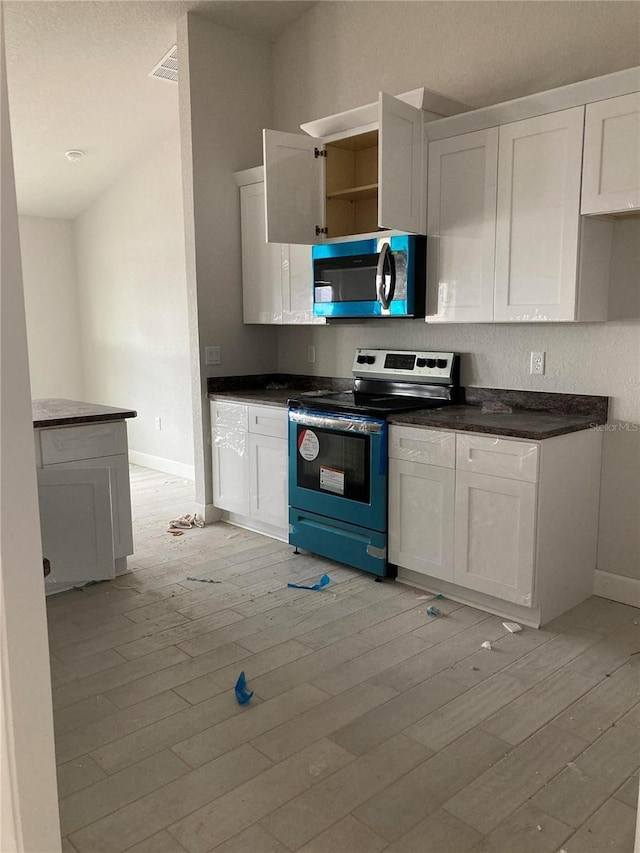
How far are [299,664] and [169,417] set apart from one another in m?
3.62

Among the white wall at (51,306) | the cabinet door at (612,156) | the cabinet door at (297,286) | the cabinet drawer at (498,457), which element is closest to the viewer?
the cabinet door at (612,156)

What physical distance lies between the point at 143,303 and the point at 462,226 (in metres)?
3.51

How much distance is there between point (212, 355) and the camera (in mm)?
4488

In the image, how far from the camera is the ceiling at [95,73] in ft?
12.9

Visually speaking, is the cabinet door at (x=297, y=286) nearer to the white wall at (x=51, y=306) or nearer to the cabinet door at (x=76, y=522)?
the cabinet door at (x=76, y=522)

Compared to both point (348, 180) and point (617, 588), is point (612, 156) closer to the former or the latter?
point (348, 180)

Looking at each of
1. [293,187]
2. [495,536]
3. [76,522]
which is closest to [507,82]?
[293,187]

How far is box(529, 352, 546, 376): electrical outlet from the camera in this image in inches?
133

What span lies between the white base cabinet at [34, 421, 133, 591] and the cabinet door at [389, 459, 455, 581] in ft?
4.63

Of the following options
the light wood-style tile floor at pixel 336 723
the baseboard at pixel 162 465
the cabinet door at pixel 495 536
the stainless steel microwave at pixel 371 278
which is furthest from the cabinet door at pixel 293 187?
the baseboard at pixel 162 465

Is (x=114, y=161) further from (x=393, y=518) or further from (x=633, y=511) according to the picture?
(x=633, y=511)

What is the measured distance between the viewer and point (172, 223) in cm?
552

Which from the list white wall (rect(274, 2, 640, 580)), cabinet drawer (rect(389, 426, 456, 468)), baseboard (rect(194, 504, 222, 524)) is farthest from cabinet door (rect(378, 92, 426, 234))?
baseboard (rect(194, 504, 222, 524))

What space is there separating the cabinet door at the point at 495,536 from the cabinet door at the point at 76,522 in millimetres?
1711
